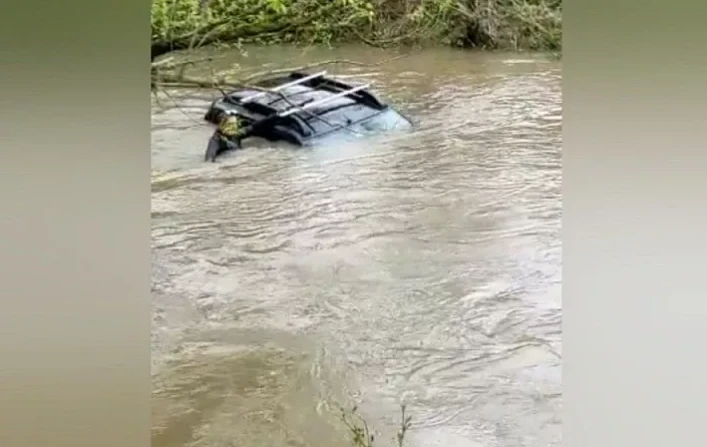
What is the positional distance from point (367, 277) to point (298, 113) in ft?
1.13

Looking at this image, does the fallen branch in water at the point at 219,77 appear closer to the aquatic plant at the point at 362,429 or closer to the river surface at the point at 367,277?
the river surface at the point at 367,277

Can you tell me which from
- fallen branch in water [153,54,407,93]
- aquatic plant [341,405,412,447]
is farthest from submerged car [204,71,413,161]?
aquatic plant [341,405,412,447]

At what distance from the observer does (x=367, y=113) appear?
1590mm

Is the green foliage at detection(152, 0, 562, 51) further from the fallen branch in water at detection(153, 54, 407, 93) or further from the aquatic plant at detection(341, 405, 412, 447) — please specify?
the aquatic plant at detection(341, 405, 412, 447)

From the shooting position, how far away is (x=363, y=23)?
160cm

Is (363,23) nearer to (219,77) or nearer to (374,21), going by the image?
(374,21)

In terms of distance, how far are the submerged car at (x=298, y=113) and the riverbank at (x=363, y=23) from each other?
89mm

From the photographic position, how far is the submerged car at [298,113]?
159 cm

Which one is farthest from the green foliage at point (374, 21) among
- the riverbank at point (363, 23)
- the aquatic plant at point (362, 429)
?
the aquatic plant at point (362, 429)

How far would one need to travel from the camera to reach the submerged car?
159 centimetres
